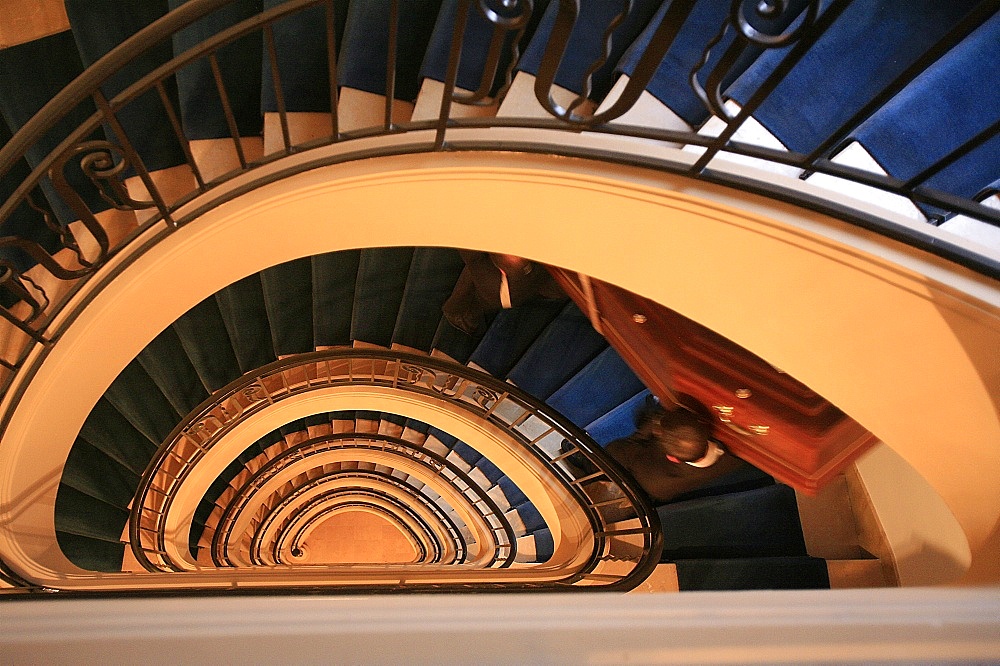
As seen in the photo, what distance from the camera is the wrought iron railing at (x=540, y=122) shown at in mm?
1720

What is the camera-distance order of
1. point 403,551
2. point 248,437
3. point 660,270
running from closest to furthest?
point 660,270, point 248,437, point 403,551

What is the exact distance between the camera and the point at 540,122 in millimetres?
2389

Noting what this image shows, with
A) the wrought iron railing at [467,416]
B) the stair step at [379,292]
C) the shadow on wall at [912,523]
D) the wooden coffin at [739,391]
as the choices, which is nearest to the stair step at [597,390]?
the wrought iron railing at [467,416]

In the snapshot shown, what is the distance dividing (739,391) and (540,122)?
1.91 meters

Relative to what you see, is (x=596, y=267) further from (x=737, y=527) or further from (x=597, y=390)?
(x=737, y=527)

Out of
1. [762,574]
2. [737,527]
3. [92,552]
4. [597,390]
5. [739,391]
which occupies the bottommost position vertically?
[762,574]

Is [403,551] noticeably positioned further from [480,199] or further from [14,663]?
[14,663]

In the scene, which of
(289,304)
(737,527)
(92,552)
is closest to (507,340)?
(289,304)

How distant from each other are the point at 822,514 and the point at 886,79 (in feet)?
11.0

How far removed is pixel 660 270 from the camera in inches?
108

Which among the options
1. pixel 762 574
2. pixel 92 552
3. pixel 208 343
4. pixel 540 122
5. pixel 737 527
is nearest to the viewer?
pixel 540 122

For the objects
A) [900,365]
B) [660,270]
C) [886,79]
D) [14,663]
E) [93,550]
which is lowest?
[14,663]

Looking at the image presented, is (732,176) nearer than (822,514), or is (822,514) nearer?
(732,176)

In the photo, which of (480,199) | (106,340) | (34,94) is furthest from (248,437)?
(480,199)
